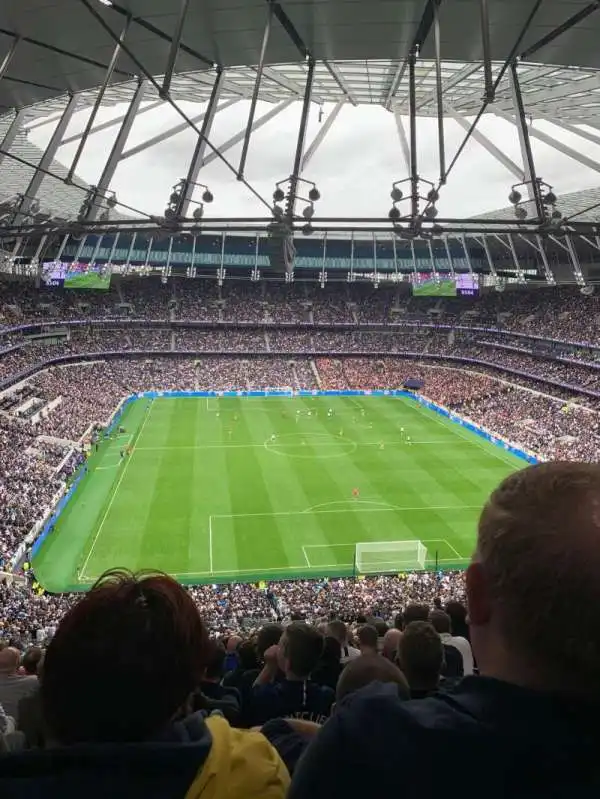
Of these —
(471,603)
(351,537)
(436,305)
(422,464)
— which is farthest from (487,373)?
(471,603)

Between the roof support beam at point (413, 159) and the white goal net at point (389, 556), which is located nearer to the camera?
→ the roof support beam at point (413, 159)

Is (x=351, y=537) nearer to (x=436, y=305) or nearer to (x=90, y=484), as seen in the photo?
(x=90, y=484)

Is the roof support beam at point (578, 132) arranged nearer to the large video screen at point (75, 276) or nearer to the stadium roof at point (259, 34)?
the stadium roof at point (259, 34)

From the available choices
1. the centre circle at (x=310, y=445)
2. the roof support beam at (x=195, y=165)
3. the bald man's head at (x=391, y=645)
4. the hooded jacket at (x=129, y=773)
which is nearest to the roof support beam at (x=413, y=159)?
the roof support beam at (x=195, y=165)

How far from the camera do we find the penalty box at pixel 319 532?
86.9 ft

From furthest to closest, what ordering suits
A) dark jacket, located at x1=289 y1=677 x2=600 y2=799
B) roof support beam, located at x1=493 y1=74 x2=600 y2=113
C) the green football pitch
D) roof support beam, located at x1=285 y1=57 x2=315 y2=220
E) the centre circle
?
1. the centre circle
2. the green football pitch
3. roof support beam, located at x1=493 y1=74 x2=600 y2=113
4. roof support beam, located at x1=285 y1=57 x2=315 y2=220
5. dark jacket, located at x1=289 y1=677 x2=600 y2=799

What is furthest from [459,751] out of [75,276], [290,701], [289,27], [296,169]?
[75,276]

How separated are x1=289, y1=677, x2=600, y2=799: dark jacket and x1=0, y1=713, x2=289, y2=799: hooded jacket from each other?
14.3 inches

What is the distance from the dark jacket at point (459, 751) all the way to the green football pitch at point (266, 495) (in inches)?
901

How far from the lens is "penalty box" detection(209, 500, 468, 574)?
26500mm

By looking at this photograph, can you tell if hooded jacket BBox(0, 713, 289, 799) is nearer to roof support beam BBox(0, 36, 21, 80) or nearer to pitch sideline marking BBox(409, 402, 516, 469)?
roof support beam BBox(0, 36, 21, 80)

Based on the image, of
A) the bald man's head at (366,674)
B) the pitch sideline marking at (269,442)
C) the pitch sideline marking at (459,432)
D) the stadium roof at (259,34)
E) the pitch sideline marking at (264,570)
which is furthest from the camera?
the pitch sideline marking at (269,442)

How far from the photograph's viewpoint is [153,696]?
5.83ft

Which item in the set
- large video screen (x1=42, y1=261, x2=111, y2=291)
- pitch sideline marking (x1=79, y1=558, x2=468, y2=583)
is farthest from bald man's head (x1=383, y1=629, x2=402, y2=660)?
large video screen (x1=42, y1=261, x2=111, y2=291)
